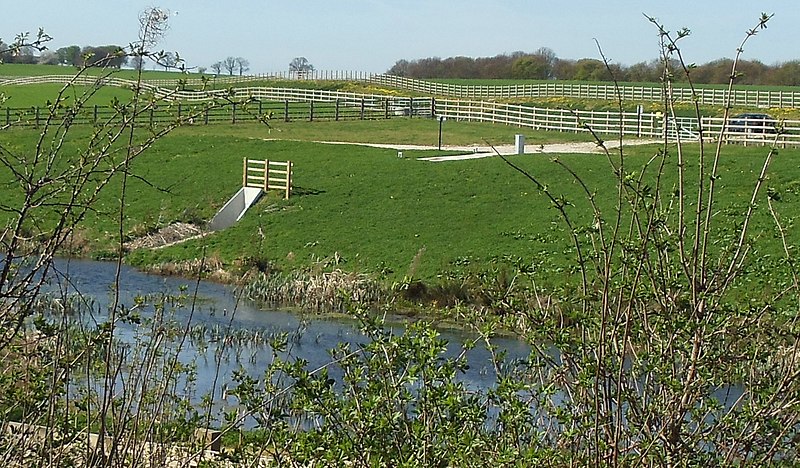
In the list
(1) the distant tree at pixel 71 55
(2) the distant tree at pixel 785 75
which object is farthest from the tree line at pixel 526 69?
(1) the distant tree at pixel 71 55

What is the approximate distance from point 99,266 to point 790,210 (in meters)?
14.0

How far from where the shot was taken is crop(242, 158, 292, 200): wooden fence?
29156 millimetres

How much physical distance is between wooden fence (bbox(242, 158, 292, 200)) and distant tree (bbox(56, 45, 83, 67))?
22.6 meters

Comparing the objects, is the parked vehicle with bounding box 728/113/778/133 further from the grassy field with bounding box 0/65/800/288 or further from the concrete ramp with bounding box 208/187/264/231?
the concrete ramp with bounding box 208/187/264/231

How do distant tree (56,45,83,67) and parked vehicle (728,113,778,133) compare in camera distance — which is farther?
parked vehicle (728,113,778,133)

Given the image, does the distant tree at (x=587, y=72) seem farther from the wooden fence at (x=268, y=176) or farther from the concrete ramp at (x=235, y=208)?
→ the concrete ramp at (x=235, y=208)

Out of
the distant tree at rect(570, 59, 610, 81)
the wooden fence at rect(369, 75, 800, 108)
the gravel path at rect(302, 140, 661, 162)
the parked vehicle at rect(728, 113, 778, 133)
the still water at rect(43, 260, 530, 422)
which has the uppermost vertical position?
the distant tree at rect(570, 59, 610, 81)

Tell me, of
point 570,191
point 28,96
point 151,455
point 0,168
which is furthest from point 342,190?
point 28,96

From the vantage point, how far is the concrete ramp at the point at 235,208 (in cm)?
2838

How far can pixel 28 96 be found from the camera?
2212 inches

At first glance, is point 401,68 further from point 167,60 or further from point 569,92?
point 167,60

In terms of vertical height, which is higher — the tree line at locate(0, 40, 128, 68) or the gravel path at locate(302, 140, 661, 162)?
the tree line at locate(0, 40, 128, 68)

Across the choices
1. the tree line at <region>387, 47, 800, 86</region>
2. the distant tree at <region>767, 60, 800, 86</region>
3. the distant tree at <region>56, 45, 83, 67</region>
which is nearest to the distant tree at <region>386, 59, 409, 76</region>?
the tree line at <region>387, 47, 800, 86</region>

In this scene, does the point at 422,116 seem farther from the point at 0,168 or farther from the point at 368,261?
the point at 368,261
